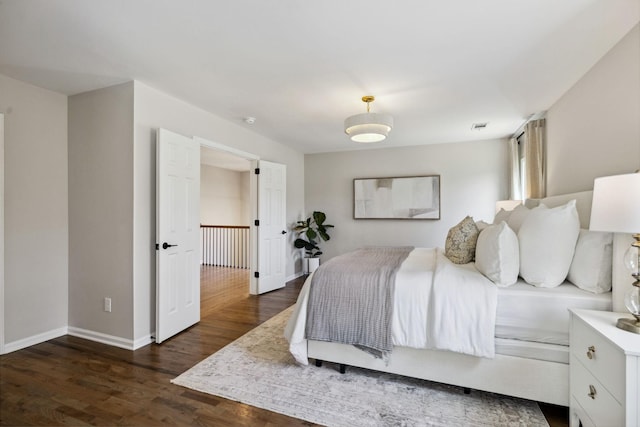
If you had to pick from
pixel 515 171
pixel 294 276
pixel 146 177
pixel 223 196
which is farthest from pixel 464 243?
pixel 223 196

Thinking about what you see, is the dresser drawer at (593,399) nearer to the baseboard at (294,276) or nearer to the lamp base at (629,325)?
the lamp base at (629,325)

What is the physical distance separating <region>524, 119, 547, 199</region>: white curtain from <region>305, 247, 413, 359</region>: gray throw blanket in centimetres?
240

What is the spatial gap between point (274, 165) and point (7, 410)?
3.74 m

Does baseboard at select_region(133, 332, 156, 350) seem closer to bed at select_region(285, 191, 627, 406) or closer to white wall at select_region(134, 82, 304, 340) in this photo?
white wall at select_region(134, 82, 304, 340)

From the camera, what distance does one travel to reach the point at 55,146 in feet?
9.55

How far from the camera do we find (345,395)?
198 cm

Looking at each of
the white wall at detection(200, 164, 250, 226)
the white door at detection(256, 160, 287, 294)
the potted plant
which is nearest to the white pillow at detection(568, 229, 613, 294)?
the white door at detection(256, 160, 287, 294)

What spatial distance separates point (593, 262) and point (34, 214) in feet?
14.5

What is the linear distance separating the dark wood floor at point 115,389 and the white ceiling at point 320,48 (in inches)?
94.2

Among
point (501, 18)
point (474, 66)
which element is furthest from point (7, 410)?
point (474, 66)

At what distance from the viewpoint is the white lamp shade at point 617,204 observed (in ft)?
4.34

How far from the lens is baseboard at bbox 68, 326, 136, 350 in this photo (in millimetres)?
2664

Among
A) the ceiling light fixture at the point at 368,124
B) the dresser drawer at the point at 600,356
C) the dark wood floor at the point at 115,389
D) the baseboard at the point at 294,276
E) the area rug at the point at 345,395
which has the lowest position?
the area rug at the point at 345,395

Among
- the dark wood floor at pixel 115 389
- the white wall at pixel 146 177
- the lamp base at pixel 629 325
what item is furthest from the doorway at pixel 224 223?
the lamp base at pixel 629 325
